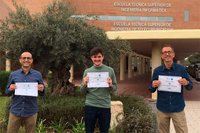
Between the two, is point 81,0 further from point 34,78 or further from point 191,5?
point 34,78

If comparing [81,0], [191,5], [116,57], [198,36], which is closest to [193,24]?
[191,5]

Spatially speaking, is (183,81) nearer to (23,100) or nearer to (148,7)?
(23,100)

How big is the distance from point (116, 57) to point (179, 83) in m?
4.09

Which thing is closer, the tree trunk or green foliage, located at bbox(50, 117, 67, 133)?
green foliage, located at bbox(50, 117, 67, 133)

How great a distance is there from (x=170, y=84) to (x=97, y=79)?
1.16 metres

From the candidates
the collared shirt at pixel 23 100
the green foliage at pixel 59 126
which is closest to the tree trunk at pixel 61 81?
the green foliage at pixel 59 126

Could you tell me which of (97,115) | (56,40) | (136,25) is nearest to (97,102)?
(97,115)

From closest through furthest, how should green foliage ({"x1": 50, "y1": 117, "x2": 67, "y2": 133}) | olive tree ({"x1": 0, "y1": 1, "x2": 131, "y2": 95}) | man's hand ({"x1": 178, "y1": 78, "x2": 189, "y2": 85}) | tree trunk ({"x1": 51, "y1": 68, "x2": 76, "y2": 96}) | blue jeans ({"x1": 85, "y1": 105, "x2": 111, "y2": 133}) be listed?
1. blue jeans ({"x1": 85, "y1": 105, "x2": 111, "y2": 133})
2. man's hand ({"x1": 178, "y1": 78, "x2": 189, "y2": 85})
3. green foliage ({"x1": 50, "y1": 117, "x2": 67, "y2": 133})
4. olive tree ({"x1": 0, "y1": 1, "x2": 131, "y2": 95})
5. tree trunk ({"x1": 51, "y1": 68, "x2": 76, "y2": 96})

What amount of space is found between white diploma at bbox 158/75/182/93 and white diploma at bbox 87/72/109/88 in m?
0.93

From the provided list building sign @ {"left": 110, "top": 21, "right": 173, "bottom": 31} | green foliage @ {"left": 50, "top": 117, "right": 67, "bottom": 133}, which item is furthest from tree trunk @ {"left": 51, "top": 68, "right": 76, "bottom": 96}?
building sign @ {"left": 110, "top": 21, "right": 173, "bottom": 31}

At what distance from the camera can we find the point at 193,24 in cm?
3994

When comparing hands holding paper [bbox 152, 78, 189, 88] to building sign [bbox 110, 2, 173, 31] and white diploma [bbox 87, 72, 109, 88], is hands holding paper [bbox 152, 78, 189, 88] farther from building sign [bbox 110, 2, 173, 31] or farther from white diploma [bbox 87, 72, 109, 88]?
building sign [bbox 110, 2, 173, 31]

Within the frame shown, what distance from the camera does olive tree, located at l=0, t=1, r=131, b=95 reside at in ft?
19.0

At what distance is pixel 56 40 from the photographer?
5.61 metres
